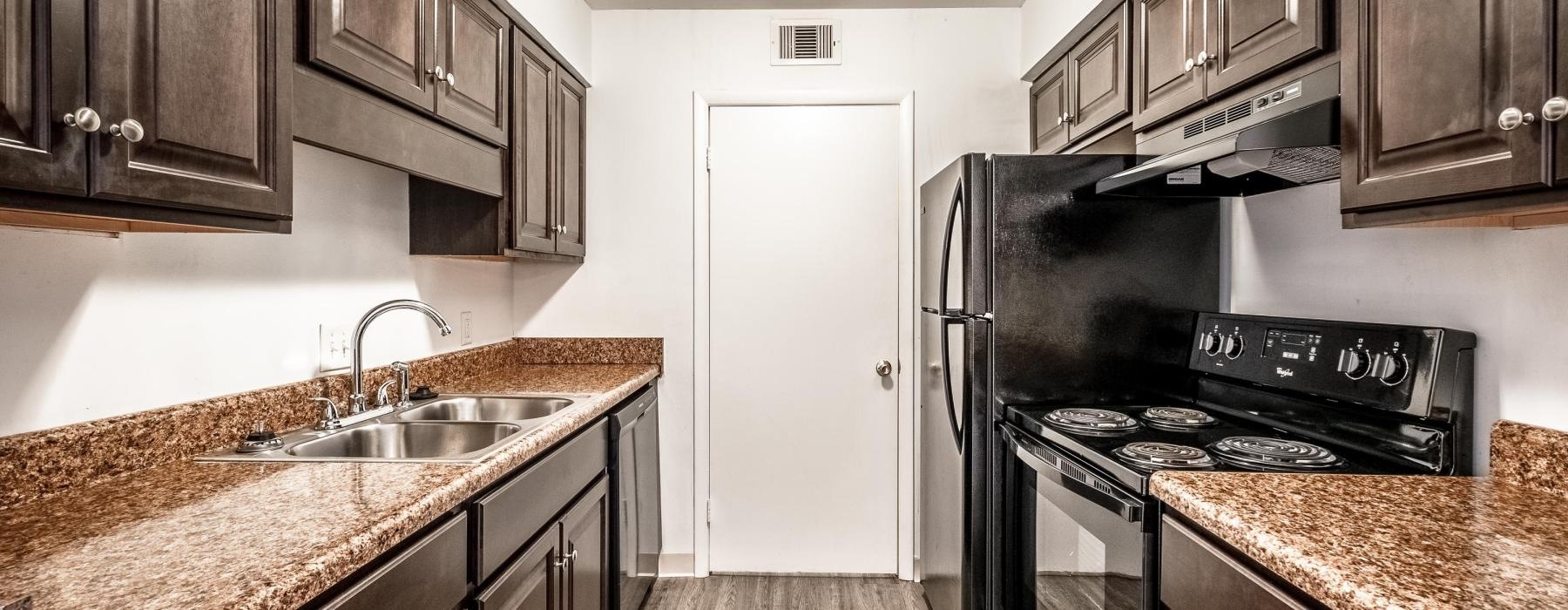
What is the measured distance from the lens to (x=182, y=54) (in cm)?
100

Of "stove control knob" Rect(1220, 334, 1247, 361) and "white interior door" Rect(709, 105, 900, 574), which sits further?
"white interior door" Rect(709, 105, 900, 574)

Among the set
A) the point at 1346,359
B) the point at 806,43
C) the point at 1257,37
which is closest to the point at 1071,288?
the point at 1346,359

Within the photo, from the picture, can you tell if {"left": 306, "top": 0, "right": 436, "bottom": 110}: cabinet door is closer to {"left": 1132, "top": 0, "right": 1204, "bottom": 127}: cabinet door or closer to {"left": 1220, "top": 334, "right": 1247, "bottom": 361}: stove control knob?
{"left": 1132, "top": 0, "right": 1204, "bottom": 127}: cabinet door

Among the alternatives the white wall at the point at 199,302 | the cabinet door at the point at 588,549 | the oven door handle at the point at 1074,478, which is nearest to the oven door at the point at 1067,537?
the oven door handle at the point at 1074,478

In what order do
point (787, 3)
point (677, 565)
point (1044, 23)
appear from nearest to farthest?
1. point (1044, 23)
2. point (787, 3)
3. point (677, 565)

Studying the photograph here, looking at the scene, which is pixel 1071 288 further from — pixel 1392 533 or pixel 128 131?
pixel 128 131

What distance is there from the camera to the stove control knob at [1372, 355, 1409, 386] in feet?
4.61

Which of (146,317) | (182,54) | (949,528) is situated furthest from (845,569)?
(182,54)

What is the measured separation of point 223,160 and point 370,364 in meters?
1.05

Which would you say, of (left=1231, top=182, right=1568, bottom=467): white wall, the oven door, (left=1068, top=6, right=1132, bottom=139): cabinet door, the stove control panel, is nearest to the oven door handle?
the oven door

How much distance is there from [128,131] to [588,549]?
55.8 inches

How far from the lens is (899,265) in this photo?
9.55 feet

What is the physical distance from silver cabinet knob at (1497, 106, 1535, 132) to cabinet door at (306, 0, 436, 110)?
1.83m

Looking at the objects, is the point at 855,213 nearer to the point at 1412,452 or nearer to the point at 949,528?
the point at 949,528
